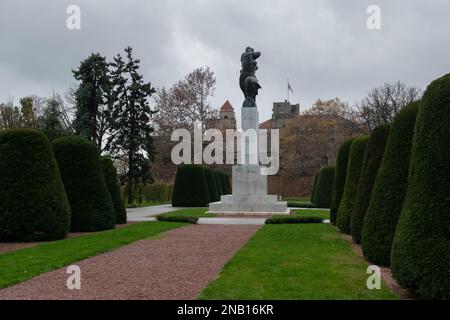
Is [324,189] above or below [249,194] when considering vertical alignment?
above

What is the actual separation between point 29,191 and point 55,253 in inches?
120

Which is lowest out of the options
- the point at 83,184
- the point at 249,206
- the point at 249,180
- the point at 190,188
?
the point at 249,206

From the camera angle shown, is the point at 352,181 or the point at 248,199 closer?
the point at 352,181

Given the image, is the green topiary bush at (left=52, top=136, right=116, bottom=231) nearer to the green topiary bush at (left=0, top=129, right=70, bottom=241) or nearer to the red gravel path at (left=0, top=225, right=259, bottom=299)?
the green topiary bush at (left=0, top=129, right=70, bottom=241)

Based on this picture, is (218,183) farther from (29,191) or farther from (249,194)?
(29,191)

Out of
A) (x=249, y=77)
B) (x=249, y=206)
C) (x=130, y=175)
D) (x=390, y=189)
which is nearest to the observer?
(x=390, y=189)

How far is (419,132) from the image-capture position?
6.32 metres

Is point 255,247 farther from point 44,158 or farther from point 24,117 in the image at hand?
point 24,117

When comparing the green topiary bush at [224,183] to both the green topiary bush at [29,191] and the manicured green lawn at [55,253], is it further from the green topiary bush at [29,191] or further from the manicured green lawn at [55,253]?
the green topiary bush at [29,191]

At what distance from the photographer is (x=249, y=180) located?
24.4 metres

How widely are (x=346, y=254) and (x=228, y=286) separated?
4.20 meters

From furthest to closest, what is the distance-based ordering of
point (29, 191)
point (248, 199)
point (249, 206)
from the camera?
point (248, 199), point (249, 206), point (29, 191)

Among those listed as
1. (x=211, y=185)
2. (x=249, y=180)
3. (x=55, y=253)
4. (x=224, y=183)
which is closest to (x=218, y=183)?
(x=211, y=185)

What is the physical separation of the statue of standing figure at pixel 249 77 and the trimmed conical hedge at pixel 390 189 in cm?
1797
